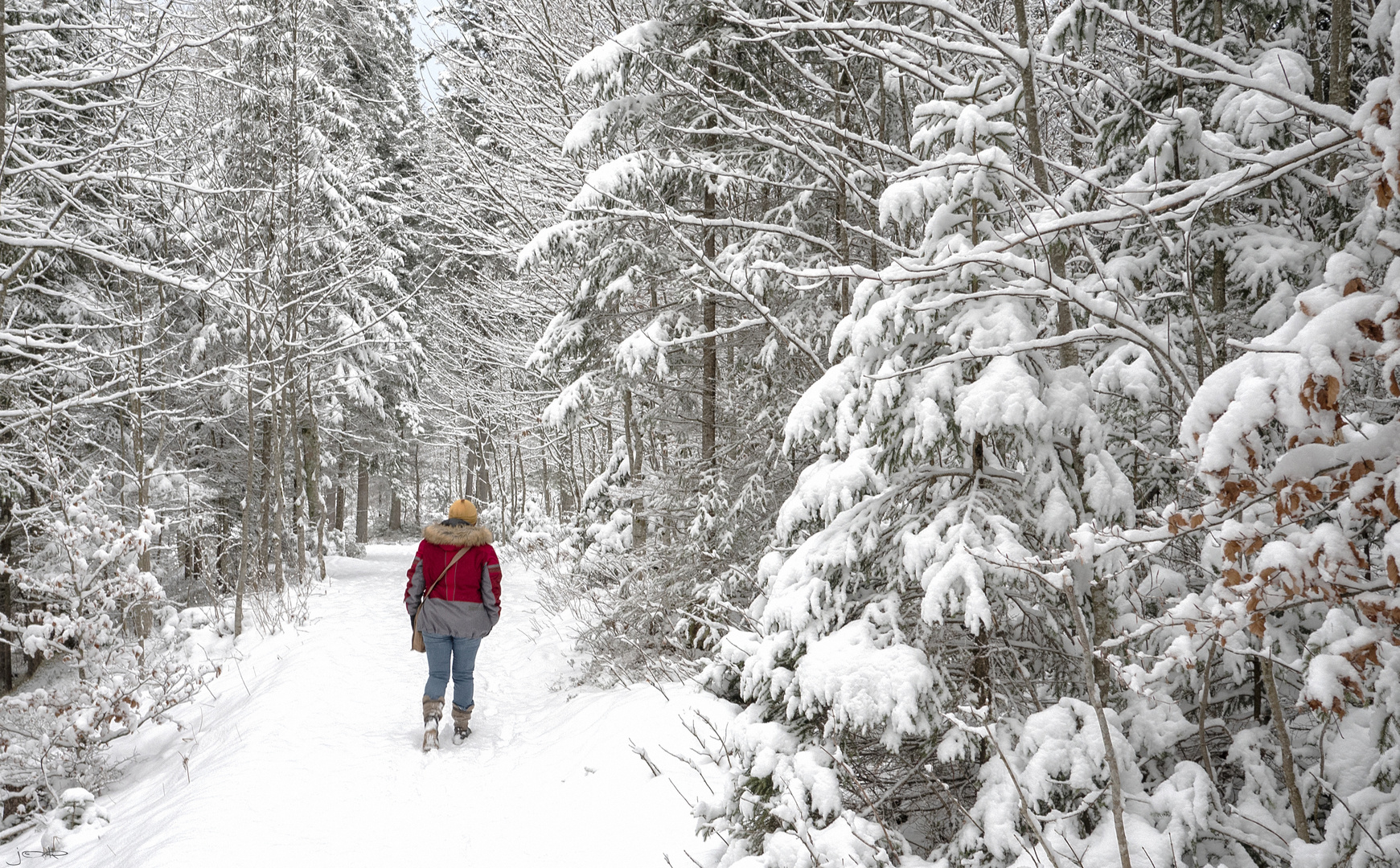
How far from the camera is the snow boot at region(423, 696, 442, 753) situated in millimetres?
6180

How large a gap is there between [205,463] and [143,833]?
47.7ft

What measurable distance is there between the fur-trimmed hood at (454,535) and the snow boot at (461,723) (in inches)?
54.5

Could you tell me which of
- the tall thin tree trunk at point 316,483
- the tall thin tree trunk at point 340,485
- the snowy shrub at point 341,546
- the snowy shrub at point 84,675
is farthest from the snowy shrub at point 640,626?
the tall thin tree trunk at point 340,485

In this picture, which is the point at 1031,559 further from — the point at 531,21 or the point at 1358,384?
the point at 531,21

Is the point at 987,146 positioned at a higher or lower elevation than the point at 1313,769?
higher

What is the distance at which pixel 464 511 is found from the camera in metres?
6.83

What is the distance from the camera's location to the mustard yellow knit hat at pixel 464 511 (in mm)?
6742

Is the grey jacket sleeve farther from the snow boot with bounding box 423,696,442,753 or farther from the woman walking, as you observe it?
the snow boot with bounding box 423,696,442,753

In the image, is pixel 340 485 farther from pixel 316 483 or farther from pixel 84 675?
pixel 84 675

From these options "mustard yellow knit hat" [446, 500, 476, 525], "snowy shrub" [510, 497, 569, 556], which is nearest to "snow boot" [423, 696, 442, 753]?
"mustard yellow knit hat" [446, 500, 476, 525]

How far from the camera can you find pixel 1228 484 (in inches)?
76.4

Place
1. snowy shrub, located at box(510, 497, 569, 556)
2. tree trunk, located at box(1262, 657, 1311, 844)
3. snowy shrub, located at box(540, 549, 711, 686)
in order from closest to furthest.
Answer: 1. tree trunk, located at box(1262, 657, 1311, 844)
2. snowy shrub, located at box(540, 549, 711, 686)
3. snowy shrub, located at box(510, 497, 569, 556)

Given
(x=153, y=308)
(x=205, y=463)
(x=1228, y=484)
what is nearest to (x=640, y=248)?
(x=1228, y=484)

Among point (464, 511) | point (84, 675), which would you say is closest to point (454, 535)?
point (464, 511)
